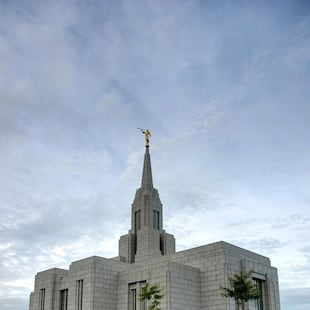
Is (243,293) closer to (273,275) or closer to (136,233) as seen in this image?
(273,275)

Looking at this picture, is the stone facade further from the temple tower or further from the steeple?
the steeple

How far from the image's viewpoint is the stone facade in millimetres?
48781

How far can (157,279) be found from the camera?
4903 centimetres

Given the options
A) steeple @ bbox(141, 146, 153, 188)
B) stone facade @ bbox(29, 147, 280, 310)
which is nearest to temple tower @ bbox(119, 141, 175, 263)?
steeple @ bbox(141, 146, 153, 188)

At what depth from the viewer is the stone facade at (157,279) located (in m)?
48.8

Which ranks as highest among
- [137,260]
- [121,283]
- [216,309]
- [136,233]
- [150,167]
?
[150,167]

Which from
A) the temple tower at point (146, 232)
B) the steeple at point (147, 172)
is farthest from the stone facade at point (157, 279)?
the steeple at point (147, 172)

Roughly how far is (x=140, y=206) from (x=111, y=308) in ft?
58.5

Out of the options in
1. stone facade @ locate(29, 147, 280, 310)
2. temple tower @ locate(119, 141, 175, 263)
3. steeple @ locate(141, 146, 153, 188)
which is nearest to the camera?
stone facade @ locate(29, 147, 280, 310)

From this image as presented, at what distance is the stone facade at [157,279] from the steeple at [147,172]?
291 inches

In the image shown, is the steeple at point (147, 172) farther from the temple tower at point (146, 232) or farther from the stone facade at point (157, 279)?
the stone facade at point (157, 279)

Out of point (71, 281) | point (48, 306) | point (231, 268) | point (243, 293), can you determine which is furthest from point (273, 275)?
point (48, 306)

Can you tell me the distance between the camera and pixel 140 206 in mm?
67812

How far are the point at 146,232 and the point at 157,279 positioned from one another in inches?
631
